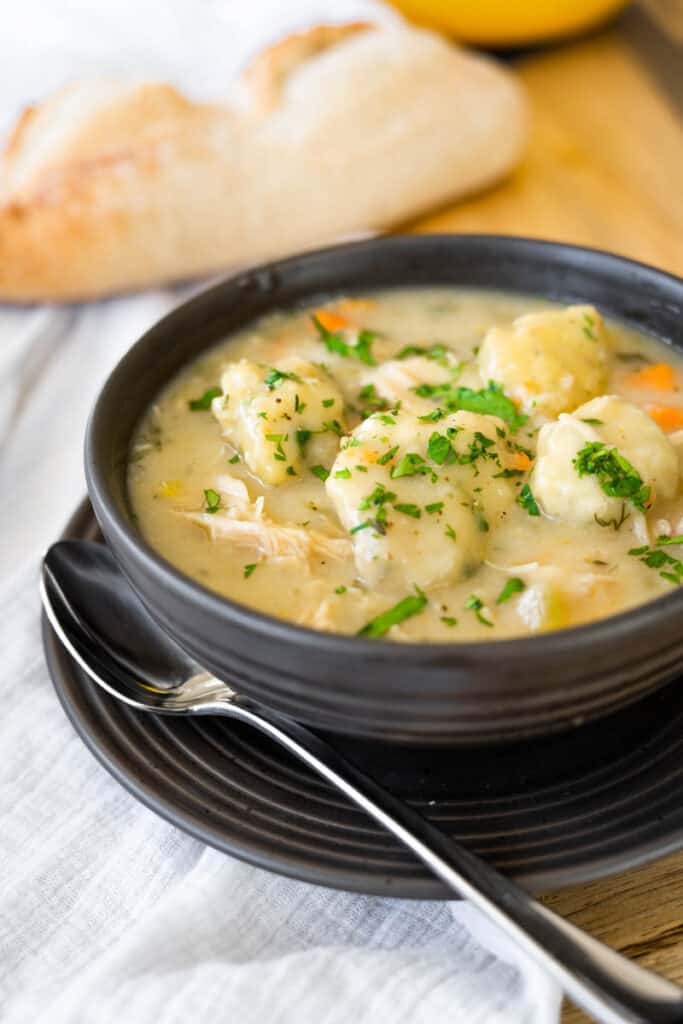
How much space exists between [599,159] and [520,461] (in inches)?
92.8

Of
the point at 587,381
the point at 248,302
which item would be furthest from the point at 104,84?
the point at 587,381

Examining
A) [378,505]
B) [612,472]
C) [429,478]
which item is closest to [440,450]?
[429,478]

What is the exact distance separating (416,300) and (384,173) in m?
1.10

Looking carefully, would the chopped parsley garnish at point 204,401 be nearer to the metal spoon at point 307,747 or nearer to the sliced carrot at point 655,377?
the metal spoon at point 307,747

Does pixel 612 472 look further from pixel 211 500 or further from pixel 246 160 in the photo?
pixel 246 160

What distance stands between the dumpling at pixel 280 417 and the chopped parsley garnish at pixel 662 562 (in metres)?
0.59

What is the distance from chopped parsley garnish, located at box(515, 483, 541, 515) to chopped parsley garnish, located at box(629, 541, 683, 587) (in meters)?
0.18

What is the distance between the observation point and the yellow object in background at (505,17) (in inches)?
175

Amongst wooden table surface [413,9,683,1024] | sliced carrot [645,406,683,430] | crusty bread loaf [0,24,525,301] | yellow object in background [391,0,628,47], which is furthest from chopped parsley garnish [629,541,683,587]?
yellow object in background [391,0,628,47]

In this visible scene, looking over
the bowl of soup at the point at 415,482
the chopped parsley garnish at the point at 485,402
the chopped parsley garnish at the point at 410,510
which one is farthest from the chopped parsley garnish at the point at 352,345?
the chopped parsley garnish at the point at 410,510

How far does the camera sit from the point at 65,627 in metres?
2.09

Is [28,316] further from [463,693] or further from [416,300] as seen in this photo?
[463,693]

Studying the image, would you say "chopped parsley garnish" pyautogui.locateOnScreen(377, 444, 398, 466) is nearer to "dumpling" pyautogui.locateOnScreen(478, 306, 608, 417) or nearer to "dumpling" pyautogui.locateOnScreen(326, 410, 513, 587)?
"dumpling" pyautogui.locateOnScreen(326, 410, 513, 587)

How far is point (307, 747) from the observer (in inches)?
71.7
